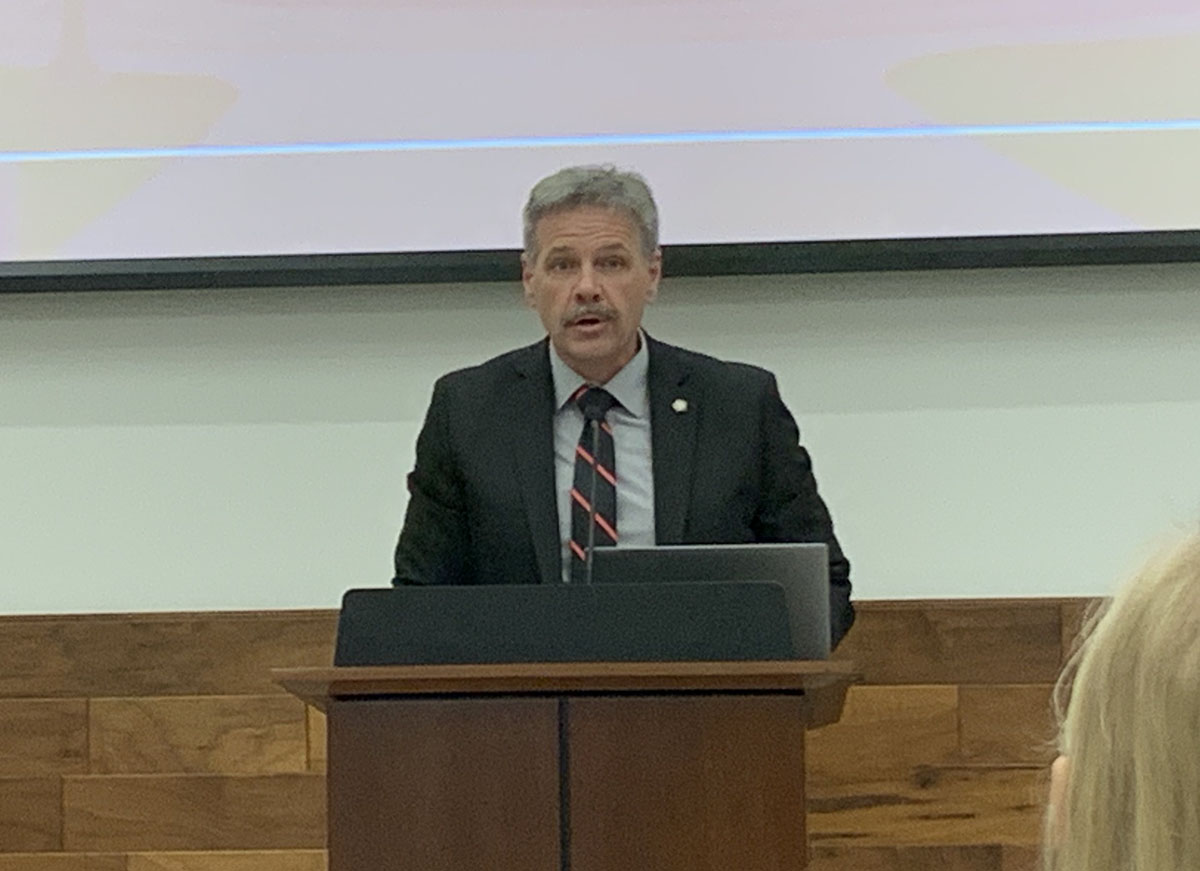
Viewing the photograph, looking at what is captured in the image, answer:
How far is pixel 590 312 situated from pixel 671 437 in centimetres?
22

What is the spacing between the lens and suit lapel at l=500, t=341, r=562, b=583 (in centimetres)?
276

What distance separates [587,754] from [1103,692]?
1.28 meters

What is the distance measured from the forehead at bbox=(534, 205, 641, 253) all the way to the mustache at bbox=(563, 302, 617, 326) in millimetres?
84

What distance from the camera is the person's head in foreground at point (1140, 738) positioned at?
707mm

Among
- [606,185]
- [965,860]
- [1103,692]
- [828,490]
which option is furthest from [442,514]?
[1103,692]

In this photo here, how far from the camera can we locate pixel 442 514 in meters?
2.89

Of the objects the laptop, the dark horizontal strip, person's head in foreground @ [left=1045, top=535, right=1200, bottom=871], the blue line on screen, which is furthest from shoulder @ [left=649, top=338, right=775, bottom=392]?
person's head in foreground @ [left=1045, top=535, right=1200, bottom=871]

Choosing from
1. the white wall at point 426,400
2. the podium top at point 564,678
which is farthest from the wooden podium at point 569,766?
the white wall at point 426,400

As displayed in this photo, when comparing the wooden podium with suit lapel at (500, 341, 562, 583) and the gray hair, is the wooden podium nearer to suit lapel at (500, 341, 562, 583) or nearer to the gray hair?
suit lapel at (500, 341, 562, 583)

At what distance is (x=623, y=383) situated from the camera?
2.90 meters

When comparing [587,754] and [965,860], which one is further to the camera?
[965,860]

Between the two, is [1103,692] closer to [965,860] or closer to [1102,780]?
[1102,780]

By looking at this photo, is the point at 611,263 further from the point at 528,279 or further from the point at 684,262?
the point at 684,262

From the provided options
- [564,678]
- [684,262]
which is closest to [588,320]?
[684,262]
